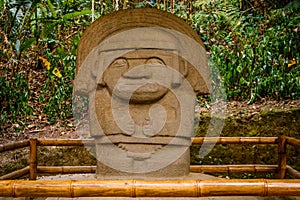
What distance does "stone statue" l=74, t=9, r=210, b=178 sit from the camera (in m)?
2.61

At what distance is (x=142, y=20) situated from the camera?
8.94 feet

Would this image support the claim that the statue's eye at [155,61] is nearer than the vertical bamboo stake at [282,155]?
Yes

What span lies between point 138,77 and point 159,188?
1225 mm

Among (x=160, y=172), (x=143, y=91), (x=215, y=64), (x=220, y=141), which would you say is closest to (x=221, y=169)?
(x=220, y=141)

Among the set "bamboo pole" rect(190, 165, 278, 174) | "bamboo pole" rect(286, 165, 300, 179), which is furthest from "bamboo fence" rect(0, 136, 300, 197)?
"bamboo pole" rect(190, 165, 278, 174)

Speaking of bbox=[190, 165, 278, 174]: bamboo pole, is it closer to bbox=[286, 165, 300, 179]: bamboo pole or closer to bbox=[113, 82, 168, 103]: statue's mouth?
bbox=[286, 165, 300, 179]: bamboo pole

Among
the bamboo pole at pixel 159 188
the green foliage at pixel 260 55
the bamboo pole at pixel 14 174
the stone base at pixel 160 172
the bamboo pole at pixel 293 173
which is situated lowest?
the bamboo pole at pixel 14 174

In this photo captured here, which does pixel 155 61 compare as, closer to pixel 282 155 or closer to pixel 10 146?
pixel 10 146

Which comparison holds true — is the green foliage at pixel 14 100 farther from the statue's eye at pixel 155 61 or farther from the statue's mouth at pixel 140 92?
the statue's eye at pixel 155 61

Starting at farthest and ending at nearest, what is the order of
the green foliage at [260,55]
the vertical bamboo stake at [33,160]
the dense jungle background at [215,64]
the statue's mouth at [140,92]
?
1. the green foliage at [260,55]
2. the dense jungle background at [215,64]
3. the vertical bamboo stake at [33,160]
4. the statue's mouth at [140,92]

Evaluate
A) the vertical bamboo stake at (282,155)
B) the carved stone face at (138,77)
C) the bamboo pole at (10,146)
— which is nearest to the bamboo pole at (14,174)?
the bamboo pole at (10,146)

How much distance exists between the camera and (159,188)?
60.8 inches

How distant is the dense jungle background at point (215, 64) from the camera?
4918mm

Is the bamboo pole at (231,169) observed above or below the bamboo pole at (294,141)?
below
